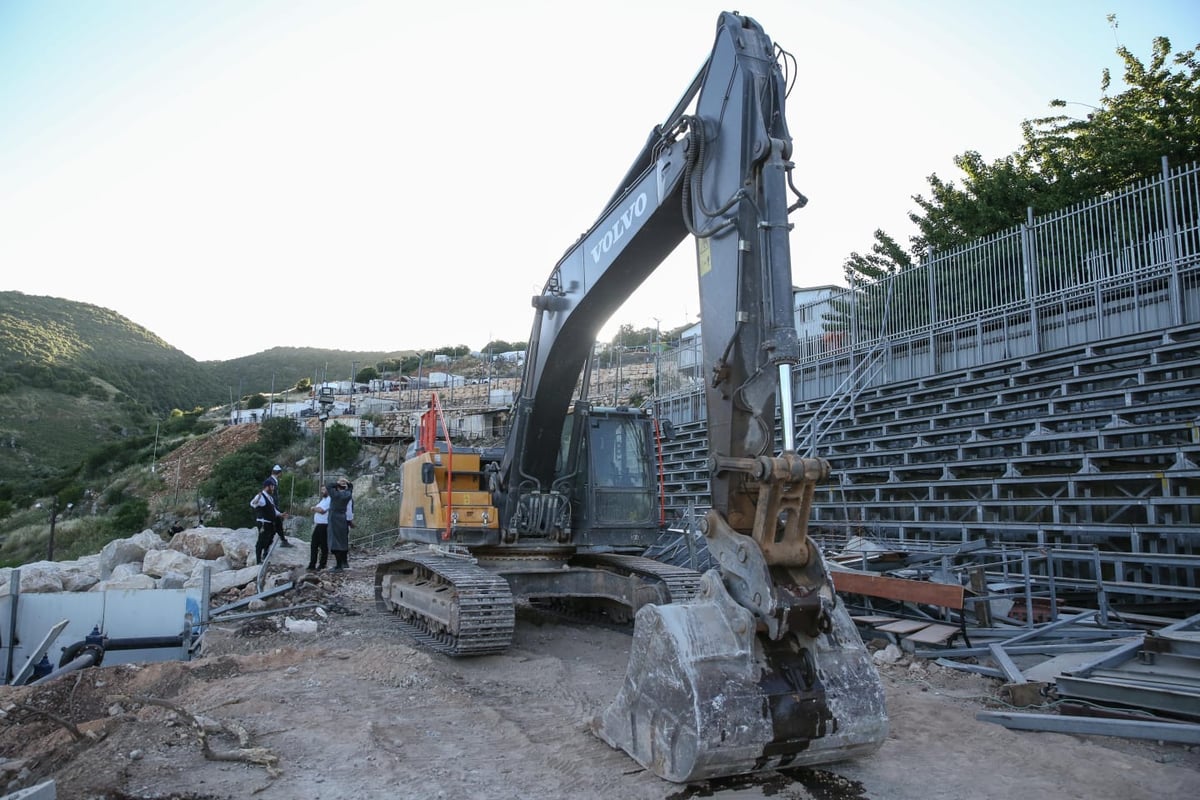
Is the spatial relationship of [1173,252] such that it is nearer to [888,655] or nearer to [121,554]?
[888,655]

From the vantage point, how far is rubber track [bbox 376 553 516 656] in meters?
7.11

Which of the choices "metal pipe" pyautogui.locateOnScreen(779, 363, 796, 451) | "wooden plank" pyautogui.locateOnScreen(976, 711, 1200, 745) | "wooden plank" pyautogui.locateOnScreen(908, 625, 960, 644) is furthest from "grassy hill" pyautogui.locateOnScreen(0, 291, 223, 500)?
"wooden plank" pyautogui.locateOnScreen(976, 711, 1200, 745)

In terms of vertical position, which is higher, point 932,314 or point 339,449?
point 932,314

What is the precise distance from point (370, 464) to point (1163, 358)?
30.8 m

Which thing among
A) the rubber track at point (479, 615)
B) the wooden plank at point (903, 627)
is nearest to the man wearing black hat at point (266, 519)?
the rubber track at point (479, 615)

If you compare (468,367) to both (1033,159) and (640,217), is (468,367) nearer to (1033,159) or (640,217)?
(1033,159)

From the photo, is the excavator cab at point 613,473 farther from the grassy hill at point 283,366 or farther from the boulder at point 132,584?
the grassy hill at point 283,366

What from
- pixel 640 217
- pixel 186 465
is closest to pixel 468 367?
pixel 186 465

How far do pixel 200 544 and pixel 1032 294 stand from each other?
1547cm

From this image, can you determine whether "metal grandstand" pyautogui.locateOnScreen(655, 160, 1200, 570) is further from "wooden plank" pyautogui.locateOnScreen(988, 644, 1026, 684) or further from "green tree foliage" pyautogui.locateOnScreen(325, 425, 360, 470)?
"green tree foliage" pyautogui.locateOnScreen(325, 425, 360, 470)

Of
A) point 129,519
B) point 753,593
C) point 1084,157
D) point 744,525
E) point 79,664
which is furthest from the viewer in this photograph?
point 129,519

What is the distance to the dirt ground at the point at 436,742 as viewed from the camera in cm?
405

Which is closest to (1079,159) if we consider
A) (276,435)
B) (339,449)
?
(339,449)

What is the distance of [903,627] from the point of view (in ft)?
24.1
